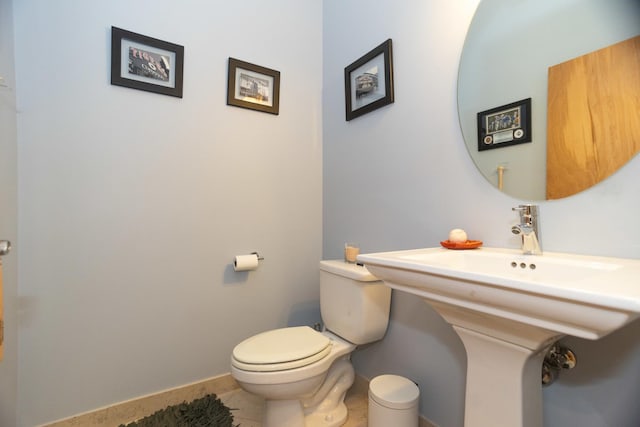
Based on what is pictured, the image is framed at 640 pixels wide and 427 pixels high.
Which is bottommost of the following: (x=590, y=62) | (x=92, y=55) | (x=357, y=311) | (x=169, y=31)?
(x=357, y=311)

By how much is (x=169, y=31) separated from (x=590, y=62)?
1.74 meters

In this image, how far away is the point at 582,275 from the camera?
27.6 inches

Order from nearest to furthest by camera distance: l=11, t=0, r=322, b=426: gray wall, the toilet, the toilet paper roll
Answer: the toilet, l=11, t=0, r=322, b=426: gray wall, the toilet paper roll

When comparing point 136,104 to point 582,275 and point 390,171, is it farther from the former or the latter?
point 582,275

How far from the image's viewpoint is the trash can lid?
1.07 m

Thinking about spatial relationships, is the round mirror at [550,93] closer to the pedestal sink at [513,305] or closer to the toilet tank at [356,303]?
the pedestal sink at [513,305]

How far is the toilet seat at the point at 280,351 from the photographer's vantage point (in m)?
1.08

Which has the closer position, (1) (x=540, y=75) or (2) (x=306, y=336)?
(1) (x=540, y=75)

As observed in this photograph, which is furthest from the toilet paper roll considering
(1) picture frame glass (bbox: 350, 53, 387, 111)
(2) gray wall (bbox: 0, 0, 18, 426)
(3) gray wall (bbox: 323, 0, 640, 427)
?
(1) picture frame glass (bbox: 350, 53, 387, 111)

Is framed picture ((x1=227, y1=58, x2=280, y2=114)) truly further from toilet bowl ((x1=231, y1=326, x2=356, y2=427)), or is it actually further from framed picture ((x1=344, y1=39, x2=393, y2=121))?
toilet bowl ((x1=231, y1=326, x2=356, y2=427))

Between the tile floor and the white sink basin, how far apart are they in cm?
96

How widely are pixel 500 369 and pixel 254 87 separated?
171 centimetres

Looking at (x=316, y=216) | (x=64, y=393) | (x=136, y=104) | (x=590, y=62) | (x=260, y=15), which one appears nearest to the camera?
(x=590, y=62)

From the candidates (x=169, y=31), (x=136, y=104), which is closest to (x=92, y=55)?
(x=136, y=104)
